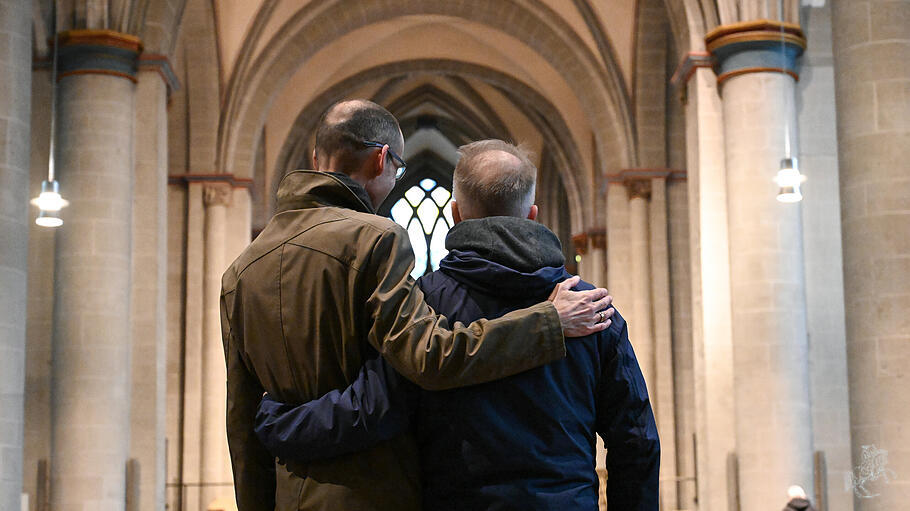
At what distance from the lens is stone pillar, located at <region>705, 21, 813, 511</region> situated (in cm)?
1067

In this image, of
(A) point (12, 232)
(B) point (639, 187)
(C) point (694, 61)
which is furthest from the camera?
(B) point (639, 187)

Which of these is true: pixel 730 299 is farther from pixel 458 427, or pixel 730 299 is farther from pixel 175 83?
pixel 458 427

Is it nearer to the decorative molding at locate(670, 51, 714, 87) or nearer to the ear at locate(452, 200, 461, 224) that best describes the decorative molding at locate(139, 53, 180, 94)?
the decorative molding at locate(670, 51, 714, 87)

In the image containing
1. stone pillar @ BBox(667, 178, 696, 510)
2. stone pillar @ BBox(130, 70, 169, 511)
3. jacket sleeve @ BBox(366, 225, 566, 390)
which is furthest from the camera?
stone pillar @ BBox(667, 178, 696, 510)

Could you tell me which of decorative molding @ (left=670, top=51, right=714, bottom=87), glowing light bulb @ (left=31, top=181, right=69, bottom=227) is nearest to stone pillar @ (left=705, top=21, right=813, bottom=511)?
decorative molding @ (left=670, top=51, right=714, bottom=87)

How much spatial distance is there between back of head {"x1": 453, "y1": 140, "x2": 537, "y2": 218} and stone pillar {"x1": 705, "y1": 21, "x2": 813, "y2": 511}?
332 inches

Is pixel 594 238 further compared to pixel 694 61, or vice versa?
pixel 594 238

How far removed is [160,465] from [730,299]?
5.81m

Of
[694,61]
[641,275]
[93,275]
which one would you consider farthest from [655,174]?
[93,275]

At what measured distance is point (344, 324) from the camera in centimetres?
265

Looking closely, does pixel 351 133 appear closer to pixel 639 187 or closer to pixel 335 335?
pixel 335 335

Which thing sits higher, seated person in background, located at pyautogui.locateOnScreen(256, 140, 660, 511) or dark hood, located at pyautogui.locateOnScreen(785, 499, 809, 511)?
seated person in background, located at pyautogui.locateOnScreen(256, 140, 660, 511)

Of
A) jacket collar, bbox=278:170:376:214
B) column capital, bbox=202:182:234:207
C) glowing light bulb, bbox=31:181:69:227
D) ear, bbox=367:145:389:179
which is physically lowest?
jacket collar, bbox=278:170:376:214

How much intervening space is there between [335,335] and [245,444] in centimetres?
36
